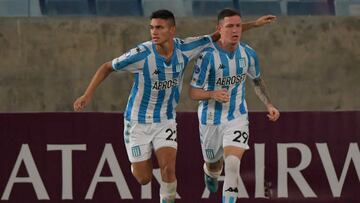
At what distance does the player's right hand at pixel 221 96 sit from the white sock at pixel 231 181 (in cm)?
75

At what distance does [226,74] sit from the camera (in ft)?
38.5

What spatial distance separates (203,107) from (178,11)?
308 centimetres

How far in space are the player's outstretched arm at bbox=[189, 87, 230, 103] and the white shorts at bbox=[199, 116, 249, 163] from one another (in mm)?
508

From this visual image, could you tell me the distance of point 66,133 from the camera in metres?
14.0

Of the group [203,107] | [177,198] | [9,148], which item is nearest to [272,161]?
[177,198]

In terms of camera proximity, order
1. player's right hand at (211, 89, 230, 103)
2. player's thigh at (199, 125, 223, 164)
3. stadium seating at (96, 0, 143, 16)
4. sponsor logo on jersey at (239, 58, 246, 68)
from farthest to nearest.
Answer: stadium seating at (96, 0, 143, 16) → player's thigh at (199, 125, 223, 164) → sponsor logo on jersey at (239, 58, 246, 68) → player's right hand at (211, 89, 230, 103)

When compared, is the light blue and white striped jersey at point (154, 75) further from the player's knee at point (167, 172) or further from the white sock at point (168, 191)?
the white sock at point (168, 191)

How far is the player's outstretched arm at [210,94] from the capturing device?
36.3 ft

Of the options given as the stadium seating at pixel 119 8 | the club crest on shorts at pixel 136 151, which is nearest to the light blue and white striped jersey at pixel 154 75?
the club crest on shorts at pixel 136 151

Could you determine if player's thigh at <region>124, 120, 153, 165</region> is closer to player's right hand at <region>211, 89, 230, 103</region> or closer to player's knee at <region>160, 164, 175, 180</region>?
player's knee at <region>160, 164, 175, 180</region>

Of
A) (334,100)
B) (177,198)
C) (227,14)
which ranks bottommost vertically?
(177,198)

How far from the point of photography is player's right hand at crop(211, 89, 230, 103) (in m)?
11.1

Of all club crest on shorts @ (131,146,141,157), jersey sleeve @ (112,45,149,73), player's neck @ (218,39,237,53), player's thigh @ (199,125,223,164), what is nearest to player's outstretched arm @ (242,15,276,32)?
player's neck @ (218,39,237,53)

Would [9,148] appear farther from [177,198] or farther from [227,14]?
[227,14]
